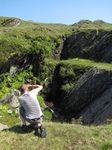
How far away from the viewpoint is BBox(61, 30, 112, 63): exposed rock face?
22.6 metres

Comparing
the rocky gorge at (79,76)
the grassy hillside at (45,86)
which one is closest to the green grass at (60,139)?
the grassy hillside at (45,86)

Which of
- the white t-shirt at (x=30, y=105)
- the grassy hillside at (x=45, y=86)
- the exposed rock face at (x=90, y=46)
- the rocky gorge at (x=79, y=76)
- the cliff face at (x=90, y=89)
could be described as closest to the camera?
the grassy hillside at (x=45, y=86)

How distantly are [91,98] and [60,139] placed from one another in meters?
10.1

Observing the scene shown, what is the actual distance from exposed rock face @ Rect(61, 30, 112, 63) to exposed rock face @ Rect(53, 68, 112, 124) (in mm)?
6595

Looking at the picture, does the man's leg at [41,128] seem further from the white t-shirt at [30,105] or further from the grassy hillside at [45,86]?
the white t-shirt at [30,105]

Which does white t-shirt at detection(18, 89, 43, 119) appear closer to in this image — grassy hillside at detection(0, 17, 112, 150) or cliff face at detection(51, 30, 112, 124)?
grassy hillside at detection(0, 17, 112, 150)

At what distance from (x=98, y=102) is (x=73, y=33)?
17.6 meters

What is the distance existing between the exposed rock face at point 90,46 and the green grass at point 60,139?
53.8 ft

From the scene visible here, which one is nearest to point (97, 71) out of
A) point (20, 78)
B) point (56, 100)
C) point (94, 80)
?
point (94, 80)

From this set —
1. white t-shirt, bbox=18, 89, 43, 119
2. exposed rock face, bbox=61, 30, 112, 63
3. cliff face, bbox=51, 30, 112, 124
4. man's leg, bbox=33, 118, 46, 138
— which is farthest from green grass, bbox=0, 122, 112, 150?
exposed rock face, bbox=61, 30, 112, 63

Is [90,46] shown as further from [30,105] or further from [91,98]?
[30,105]

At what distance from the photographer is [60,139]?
614 centimetres

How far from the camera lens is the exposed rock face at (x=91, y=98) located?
13.6 meters

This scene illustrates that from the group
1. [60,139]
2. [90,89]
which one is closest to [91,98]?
[90,89]
